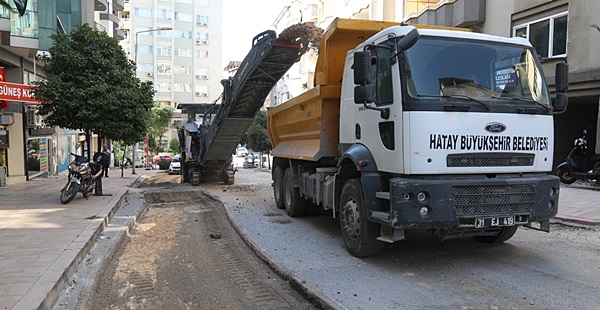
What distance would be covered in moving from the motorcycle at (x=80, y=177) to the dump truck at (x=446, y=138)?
7.42m

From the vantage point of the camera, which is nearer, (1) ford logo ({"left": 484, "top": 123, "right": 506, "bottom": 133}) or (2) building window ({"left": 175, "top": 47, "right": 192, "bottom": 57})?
(1) ford logo ({"left": 484, "top": 123, "right": 506, "bottom": 133})

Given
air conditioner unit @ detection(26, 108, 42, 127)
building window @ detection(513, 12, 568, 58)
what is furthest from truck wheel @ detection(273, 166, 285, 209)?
air conditioner unit @ detection(26, 108, 42, 127)

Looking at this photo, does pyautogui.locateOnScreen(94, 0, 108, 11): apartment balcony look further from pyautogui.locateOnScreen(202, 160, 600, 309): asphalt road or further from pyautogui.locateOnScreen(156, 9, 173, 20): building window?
pyautogui.locateOnScreen(156, 9, 173, 20): building window

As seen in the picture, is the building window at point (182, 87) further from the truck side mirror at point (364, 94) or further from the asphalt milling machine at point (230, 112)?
the truck side mirror at point (364, 94)

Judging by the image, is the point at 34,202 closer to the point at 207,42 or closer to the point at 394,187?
the point at 394,187

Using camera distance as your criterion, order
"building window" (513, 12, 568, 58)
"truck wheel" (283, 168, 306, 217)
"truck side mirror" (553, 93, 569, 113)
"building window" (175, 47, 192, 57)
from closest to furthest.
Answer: "truck side mirror" (553, 93, 569, 113)
"truck wheel" (283, 168, 306, 217)
"building window" (513, 12, 568, 58)
"building window" (175, 47, 192, 57)

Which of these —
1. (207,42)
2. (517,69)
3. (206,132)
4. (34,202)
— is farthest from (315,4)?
(517,69)

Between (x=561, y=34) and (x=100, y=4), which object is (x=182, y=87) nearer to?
(x=100, y=4)

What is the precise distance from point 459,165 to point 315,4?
4491 cm

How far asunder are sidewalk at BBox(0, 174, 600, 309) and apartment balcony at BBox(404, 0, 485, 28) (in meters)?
7.65

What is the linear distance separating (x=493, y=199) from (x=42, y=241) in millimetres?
6290

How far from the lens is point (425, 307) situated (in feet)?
13.5

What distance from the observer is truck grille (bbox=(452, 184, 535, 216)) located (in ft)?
16.2

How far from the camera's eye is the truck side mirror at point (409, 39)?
193 inches
